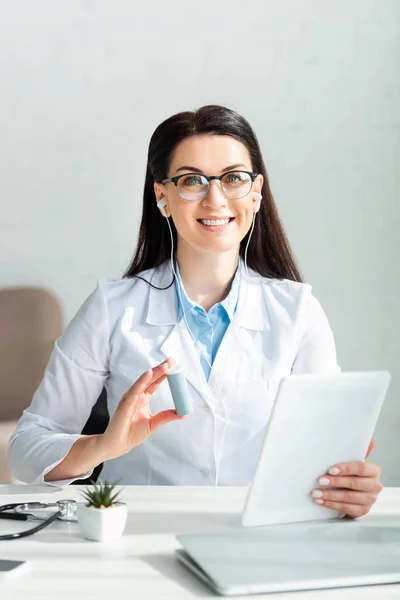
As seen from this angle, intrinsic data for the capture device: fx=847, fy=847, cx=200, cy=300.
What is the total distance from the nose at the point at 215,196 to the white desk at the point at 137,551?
28.2 inches

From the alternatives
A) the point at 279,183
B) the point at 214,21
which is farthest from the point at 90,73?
the point at 279,183

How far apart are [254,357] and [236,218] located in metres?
0.36

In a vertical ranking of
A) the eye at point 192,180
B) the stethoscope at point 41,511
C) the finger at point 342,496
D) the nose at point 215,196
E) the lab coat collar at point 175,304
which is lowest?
the stethoscope at point 41,511

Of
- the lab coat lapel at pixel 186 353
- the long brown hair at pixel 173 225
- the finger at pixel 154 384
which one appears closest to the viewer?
the finger at pixel 154 384

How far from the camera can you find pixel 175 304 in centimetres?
221

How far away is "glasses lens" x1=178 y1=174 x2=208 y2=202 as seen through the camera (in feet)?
6.95

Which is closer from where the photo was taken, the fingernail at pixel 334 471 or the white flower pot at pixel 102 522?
the white flower pot at pixel 102 522

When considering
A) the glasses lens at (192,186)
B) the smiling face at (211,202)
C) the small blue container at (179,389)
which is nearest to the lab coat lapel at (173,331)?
the smiling face at (211,202)

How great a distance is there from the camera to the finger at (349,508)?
151 cm

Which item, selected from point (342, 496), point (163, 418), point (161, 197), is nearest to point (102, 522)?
point (163, 418)

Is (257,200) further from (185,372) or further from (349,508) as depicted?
(349,508)

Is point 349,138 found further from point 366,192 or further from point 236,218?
point 236,218

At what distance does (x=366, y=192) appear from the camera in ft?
9.76

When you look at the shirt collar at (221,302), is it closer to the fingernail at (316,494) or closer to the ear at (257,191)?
the ear at (257,191)
